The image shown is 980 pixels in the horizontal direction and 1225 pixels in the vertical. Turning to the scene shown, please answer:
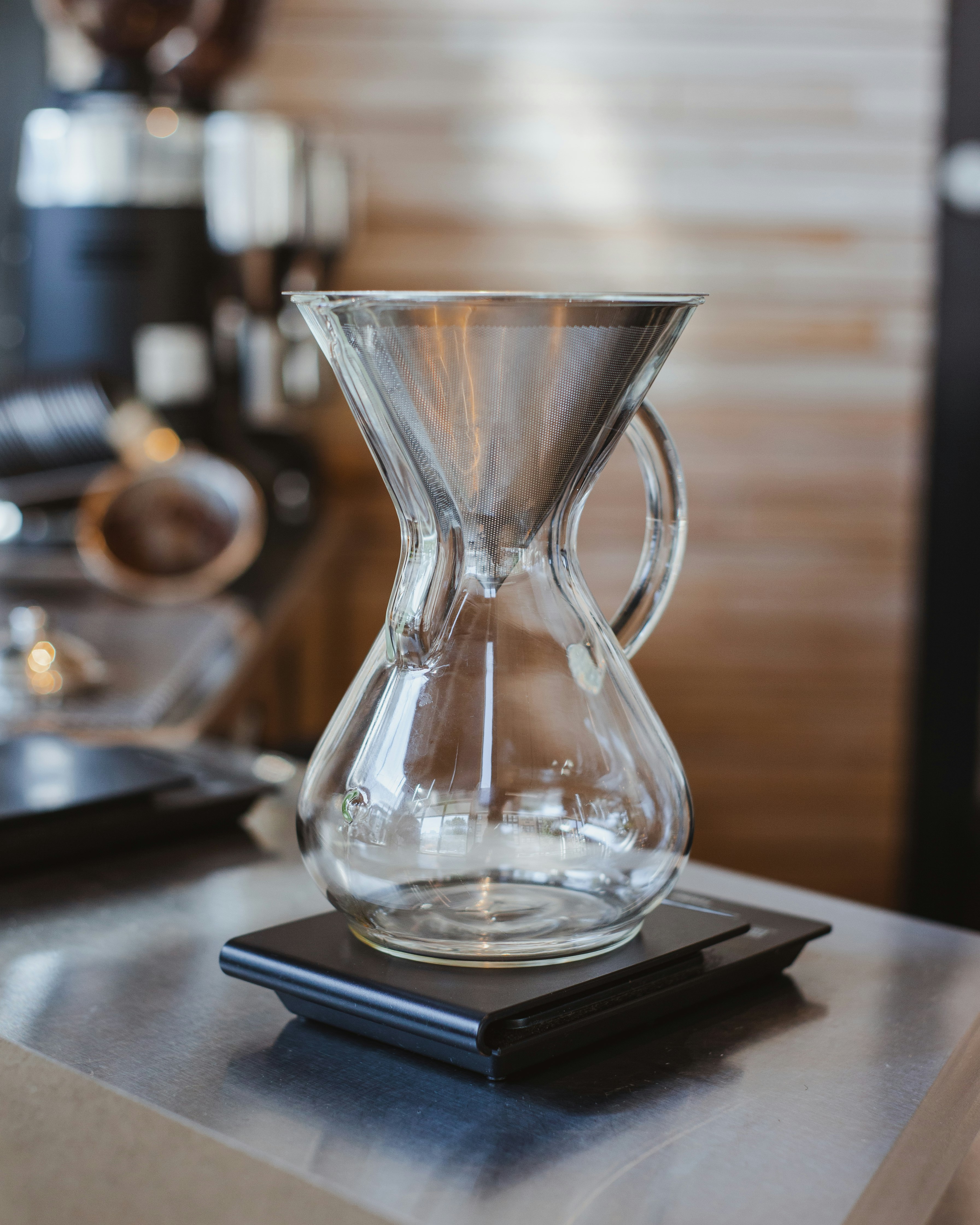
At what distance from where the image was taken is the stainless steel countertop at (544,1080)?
0.36 metres

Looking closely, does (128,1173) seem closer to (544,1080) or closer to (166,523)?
(544,1080)

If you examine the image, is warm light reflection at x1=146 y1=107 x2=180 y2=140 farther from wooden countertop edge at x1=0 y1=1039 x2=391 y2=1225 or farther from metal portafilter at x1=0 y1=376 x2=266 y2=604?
wooden countertop edge at x1=0 y1=1039 x2=391 y2=1225

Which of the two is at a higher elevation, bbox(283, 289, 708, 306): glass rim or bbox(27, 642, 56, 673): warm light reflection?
bbox(283, 289, 708, 306): glass rim

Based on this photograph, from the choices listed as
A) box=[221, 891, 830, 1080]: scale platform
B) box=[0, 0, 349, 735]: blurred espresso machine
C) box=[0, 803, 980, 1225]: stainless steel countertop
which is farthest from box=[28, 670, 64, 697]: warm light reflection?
box=[221, 891, 830, 1080]: scale platform

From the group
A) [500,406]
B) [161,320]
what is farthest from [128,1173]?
[161,320]

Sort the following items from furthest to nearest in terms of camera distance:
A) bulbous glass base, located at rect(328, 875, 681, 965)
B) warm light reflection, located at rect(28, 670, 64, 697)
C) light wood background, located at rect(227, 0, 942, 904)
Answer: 1. light wood background, located at rect(227, 0, 942, 904)
2. warm light reflection, located at rect(28, 670, 64, 697)
3. bulbous glass base, located at rect(328, 875, 681, 965)

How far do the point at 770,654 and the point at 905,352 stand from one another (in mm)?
577

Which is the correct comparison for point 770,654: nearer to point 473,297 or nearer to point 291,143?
point 291,143

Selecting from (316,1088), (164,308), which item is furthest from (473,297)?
(164,308)

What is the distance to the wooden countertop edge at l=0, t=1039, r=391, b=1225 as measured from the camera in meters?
0.34

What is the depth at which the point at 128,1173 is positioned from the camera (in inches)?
14.1

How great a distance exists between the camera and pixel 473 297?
0.41 metres

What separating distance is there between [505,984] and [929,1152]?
0.13 meters

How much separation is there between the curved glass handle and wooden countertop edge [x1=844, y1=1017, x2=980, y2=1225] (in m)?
0.17
